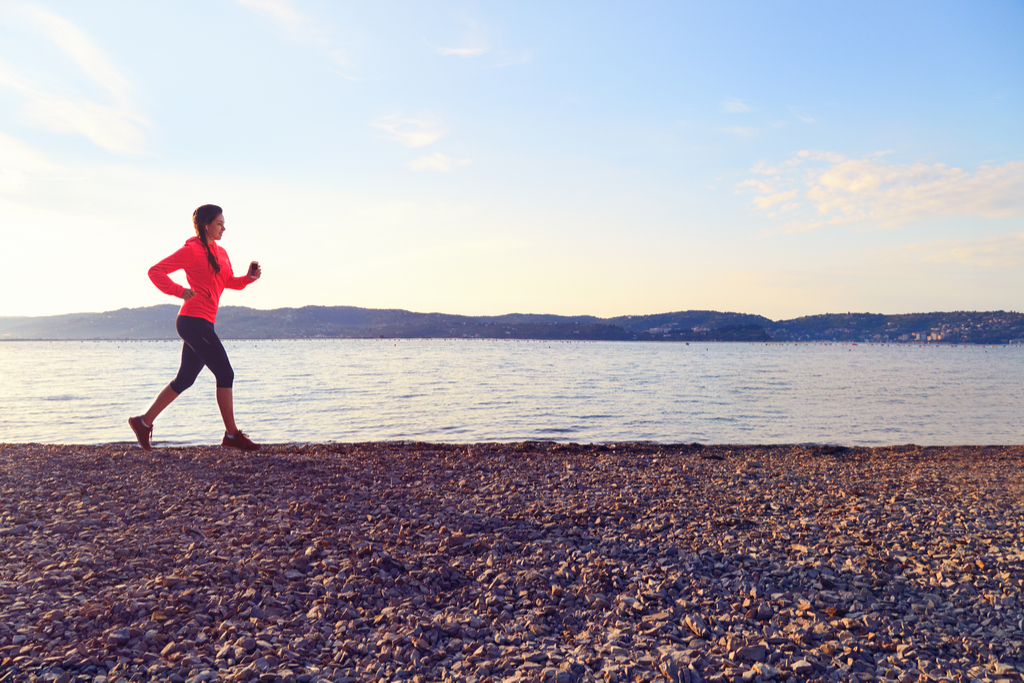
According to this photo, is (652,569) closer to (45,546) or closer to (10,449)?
(45,546)

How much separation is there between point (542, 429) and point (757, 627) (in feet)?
40.5

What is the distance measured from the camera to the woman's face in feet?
25.2

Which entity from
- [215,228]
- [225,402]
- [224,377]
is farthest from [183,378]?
[215,228]

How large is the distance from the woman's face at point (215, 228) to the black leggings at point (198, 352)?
108 cm

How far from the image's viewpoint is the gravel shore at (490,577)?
3.36 m

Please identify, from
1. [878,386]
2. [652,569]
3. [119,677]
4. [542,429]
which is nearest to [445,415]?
[542,429]

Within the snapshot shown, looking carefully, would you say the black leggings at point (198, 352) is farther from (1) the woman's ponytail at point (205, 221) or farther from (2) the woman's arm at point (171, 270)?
(1) the woman's ponytail at point (205, 221)

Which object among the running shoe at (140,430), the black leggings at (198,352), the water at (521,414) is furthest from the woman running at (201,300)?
the water at (521,414)

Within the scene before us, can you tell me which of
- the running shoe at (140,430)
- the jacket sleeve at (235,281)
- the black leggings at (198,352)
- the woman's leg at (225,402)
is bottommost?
the running shoe at (140,430)

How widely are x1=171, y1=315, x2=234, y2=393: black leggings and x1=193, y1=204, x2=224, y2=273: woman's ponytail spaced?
30.1 inches

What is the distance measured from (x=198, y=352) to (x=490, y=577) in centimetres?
529

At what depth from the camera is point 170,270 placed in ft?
24.5

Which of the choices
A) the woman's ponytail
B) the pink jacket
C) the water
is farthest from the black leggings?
the water

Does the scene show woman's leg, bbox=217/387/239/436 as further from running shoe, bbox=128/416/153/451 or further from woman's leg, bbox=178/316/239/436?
running shoe, bbox=128/416/153/451
